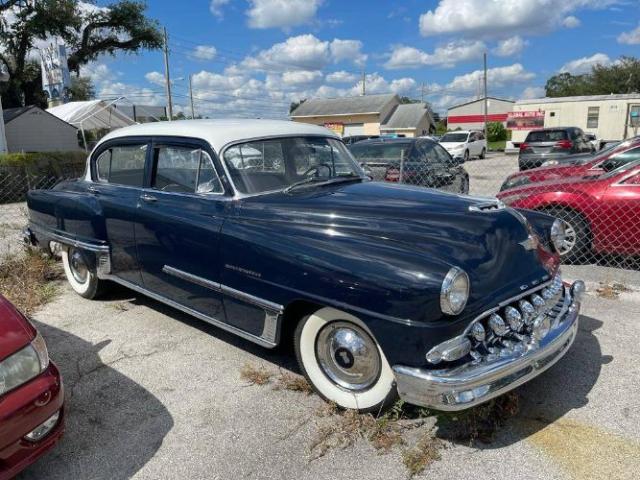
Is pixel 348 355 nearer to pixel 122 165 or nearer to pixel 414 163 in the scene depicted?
pixel 122 165

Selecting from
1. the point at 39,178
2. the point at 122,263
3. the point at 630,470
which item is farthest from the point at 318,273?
the point at 39,178

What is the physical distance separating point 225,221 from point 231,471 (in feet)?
5.07

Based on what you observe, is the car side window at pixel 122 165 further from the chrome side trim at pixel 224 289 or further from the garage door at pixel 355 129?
the garage door at pixel 355 129

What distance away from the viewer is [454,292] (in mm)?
2559

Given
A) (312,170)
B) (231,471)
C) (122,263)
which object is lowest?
(231,471)

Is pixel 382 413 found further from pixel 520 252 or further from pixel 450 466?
pixel 520 252

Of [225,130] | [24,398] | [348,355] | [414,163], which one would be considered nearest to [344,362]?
[348,355]

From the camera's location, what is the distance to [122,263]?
434 cm

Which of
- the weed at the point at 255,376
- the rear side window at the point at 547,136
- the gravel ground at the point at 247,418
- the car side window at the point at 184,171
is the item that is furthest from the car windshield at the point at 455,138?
the weed at the point at 255,376

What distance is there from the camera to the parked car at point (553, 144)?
17078mm

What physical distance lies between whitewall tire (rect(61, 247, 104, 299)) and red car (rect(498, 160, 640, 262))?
4.71m

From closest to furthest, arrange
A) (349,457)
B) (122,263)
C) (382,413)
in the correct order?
(349,457), (382,413), (122,263)

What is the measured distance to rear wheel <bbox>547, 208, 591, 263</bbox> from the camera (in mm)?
5859

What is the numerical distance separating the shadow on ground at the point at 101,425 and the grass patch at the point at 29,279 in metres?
Result: 1.31
